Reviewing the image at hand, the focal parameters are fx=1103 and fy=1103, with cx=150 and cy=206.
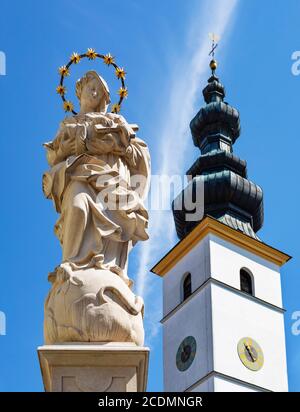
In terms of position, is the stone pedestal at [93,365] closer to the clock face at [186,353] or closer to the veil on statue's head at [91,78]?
the veil on statue's head at [91,78]

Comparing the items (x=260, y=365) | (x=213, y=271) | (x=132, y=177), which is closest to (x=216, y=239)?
(x=213, y=271)

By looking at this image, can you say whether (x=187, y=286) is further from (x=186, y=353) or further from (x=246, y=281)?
(x=186, y=353)

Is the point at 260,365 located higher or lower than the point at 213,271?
lower

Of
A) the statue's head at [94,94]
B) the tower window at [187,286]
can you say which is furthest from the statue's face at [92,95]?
the tower window at [187,286]

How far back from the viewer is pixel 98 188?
6.91m

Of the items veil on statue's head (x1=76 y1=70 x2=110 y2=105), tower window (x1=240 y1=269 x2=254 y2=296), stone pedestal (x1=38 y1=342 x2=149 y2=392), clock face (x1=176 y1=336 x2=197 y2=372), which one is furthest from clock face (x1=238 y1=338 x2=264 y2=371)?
stone pedestal (x1=38 y1=342 x2=149 y2=392)

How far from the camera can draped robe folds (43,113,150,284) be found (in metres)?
6.74

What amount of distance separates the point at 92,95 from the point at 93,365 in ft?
6.73

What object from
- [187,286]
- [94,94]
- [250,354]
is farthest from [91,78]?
[187,286]

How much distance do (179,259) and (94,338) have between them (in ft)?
143

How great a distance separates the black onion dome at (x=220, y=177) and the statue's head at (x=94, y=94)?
40014 mm

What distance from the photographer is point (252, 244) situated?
160 feet

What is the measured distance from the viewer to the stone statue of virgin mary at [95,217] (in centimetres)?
639
